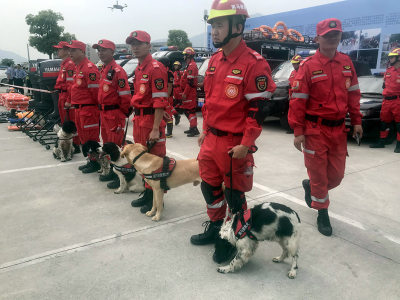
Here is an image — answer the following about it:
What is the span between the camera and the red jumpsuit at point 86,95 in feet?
17.2

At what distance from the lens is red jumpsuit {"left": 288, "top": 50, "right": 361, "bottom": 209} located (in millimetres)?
3197

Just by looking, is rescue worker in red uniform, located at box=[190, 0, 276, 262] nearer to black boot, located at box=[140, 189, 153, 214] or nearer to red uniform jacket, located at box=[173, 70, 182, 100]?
black boot, located at box=[140, 189, 153, 214]

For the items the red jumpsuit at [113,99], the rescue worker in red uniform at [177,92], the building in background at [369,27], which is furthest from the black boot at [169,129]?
the building in background at [369,27]

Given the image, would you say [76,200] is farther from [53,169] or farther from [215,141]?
[215,141]

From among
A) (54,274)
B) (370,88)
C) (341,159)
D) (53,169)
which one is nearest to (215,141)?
(341,159)

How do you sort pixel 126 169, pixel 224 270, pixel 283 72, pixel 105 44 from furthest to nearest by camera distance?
pixel 283 72 < pixel 105 44 < pixel 126 169 < pixel 224 270

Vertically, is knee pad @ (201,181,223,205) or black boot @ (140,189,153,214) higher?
knee pad @ (201,181,223,205)

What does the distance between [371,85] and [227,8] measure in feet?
24.1

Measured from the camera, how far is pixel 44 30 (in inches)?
1758

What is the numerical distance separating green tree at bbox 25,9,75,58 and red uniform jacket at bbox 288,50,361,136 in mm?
47797

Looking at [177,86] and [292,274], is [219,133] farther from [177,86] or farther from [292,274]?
[177,86]

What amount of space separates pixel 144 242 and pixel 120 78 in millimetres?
2506

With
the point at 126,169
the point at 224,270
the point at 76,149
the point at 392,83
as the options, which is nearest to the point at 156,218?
the point at 126,169

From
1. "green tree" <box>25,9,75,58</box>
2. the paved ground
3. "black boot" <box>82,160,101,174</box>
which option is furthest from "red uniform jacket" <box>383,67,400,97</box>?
"green tree" <box>25,9,75,58</box>
